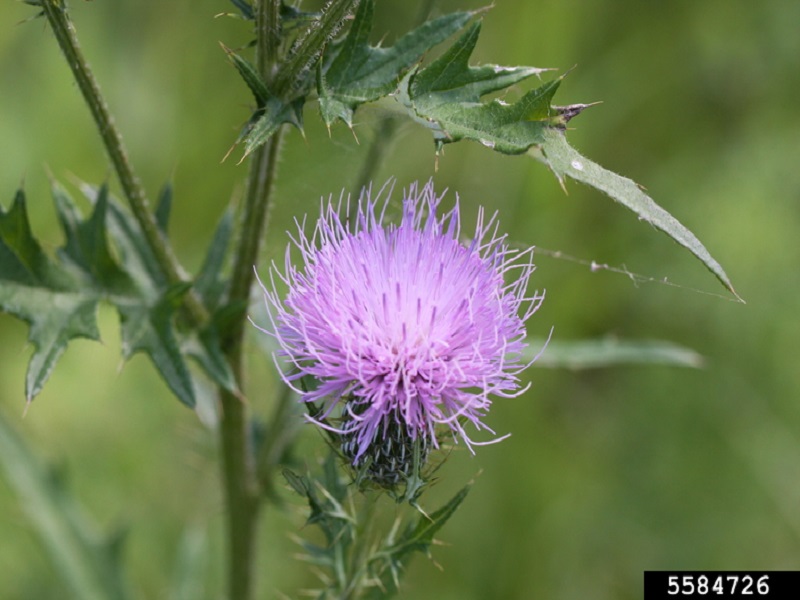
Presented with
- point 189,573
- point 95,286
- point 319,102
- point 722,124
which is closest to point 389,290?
point 319,102

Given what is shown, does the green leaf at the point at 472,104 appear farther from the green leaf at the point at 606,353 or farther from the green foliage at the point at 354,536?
the green leaf at the point at 606,353

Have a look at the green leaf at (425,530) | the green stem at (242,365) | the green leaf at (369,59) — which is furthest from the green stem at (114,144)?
the green leaf at (425,530)

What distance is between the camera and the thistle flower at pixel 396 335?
5.80 ft

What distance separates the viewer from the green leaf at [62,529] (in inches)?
117

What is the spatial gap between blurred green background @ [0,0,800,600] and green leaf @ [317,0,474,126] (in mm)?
1781

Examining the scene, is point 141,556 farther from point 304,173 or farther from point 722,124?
point 722,124

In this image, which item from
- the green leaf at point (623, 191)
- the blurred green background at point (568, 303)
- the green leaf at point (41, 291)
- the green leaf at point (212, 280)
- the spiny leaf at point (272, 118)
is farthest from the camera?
the blurred green background at point (568, 303)

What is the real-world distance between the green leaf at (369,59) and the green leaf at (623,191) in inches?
13.8

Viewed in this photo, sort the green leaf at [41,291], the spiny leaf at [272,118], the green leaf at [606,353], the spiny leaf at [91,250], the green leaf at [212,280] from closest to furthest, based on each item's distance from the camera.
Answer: the spiny leaf at [272,118] < the green leaf at [41,291] < the spiny leaf at [91,250] < the green leaf at [212,280] < the green leaf at [606,353]

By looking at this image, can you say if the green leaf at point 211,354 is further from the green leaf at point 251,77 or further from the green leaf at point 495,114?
the green leaf at point 495,114

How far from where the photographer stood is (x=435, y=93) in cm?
183

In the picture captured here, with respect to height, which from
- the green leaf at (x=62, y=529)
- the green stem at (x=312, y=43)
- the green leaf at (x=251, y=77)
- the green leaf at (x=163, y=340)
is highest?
the green stem at (x=312, y=43)

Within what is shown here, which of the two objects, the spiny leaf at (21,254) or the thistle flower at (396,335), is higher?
the spiny leaf at (21,254)

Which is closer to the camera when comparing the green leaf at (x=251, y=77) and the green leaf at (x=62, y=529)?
the green leaf at (x=251, y=77)
